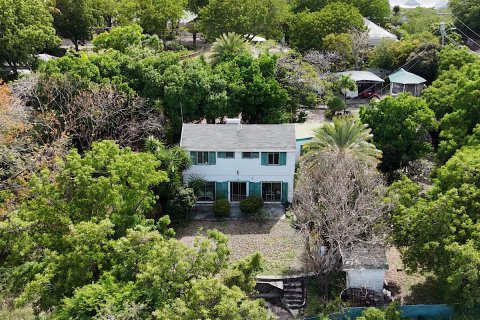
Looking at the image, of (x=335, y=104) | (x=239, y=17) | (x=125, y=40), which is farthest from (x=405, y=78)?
(x=125, y=40)

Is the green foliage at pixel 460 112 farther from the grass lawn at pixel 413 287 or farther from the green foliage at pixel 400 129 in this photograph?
the grass lawn at pixel 413 287

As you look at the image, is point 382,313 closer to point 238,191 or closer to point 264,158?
point 264,158

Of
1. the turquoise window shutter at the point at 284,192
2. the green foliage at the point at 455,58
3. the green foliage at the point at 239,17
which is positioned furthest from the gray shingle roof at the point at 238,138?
the green foliage at the point at 239,17

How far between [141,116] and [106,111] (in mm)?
2897

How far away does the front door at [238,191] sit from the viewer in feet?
107

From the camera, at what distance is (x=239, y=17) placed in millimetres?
53281

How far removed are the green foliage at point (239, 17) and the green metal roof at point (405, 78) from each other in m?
15.9

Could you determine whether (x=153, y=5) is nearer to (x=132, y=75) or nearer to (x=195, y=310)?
(x=132, y=75)

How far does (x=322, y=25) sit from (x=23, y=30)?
2937 centimetres

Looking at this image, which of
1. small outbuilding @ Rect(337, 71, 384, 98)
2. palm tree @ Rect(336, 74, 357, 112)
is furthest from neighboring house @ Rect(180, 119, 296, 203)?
small outbuilding @ Rect(337, 71, 384, 98)

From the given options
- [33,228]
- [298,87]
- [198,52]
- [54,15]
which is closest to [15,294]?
[33,228]

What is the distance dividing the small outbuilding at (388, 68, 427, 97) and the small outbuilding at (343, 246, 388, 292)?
1051 inches

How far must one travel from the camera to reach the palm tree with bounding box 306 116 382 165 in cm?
3022

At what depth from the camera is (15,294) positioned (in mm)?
24797
